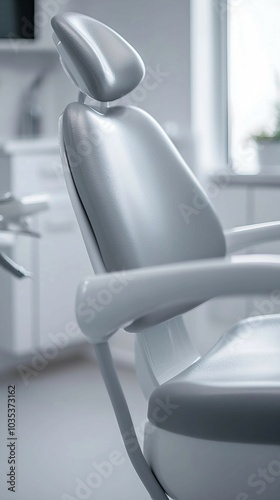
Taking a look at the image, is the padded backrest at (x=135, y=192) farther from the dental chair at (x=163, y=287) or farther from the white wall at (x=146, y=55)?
the white wall at (x=146, y=55)

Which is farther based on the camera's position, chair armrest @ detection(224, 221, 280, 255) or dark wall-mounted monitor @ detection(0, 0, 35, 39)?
dark wall-mounted monitor @ detection(0, 0, 35, 39)

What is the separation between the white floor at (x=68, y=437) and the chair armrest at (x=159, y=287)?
1.23 meters

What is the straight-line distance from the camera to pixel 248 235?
1.38 meters

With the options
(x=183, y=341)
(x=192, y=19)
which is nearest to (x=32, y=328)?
(x=192, y=19)

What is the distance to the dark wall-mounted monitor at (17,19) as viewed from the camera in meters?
3.07

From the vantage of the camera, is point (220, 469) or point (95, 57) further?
point (95, 57)

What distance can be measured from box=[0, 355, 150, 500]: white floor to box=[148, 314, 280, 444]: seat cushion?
3.43 ft

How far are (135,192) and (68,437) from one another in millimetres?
1376

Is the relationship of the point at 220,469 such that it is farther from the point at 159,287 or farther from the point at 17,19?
the point at 17,19

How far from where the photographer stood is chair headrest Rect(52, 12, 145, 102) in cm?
115

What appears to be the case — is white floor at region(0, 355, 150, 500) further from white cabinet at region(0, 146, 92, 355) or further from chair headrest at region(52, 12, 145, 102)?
chair headrest at region(52, 12, 145, 102)

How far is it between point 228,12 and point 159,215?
2086mm

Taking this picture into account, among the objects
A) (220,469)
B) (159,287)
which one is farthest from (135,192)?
(220,469)

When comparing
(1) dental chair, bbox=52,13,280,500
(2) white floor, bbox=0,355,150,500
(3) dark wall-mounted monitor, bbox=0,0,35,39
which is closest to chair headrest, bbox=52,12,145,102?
(1) dental chair, bbox=52,13,280,500
